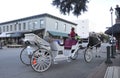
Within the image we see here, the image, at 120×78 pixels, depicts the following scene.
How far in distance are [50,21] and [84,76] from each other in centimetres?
3645

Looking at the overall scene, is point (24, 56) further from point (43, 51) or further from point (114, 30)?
point (114, 30)

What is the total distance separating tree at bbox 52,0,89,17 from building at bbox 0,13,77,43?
30412 mm

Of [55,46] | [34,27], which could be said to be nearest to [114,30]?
[55,46]

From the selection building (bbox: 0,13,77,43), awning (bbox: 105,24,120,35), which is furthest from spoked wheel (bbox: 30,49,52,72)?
building (bbox: 0,13,77,43)

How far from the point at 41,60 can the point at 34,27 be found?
36.5 meters

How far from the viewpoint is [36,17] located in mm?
44312

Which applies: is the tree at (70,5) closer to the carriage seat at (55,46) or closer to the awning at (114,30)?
the carriage seat at (55,46)

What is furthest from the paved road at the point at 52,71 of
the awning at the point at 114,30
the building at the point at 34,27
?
the building at the point at 34,27

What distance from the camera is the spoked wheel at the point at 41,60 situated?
332 inches

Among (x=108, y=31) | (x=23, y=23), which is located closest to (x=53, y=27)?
(x=23, y=23)

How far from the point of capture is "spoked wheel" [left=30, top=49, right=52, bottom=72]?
844 centimetres

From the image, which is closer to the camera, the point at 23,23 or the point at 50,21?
the point at 50,21

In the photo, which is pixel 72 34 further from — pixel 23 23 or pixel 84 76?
pixel 23 23

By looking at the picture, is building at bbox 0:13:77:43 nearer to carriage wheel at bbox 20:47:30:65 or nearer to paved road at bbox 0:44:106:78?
carriage wheel at bbox 20:47:30:65
